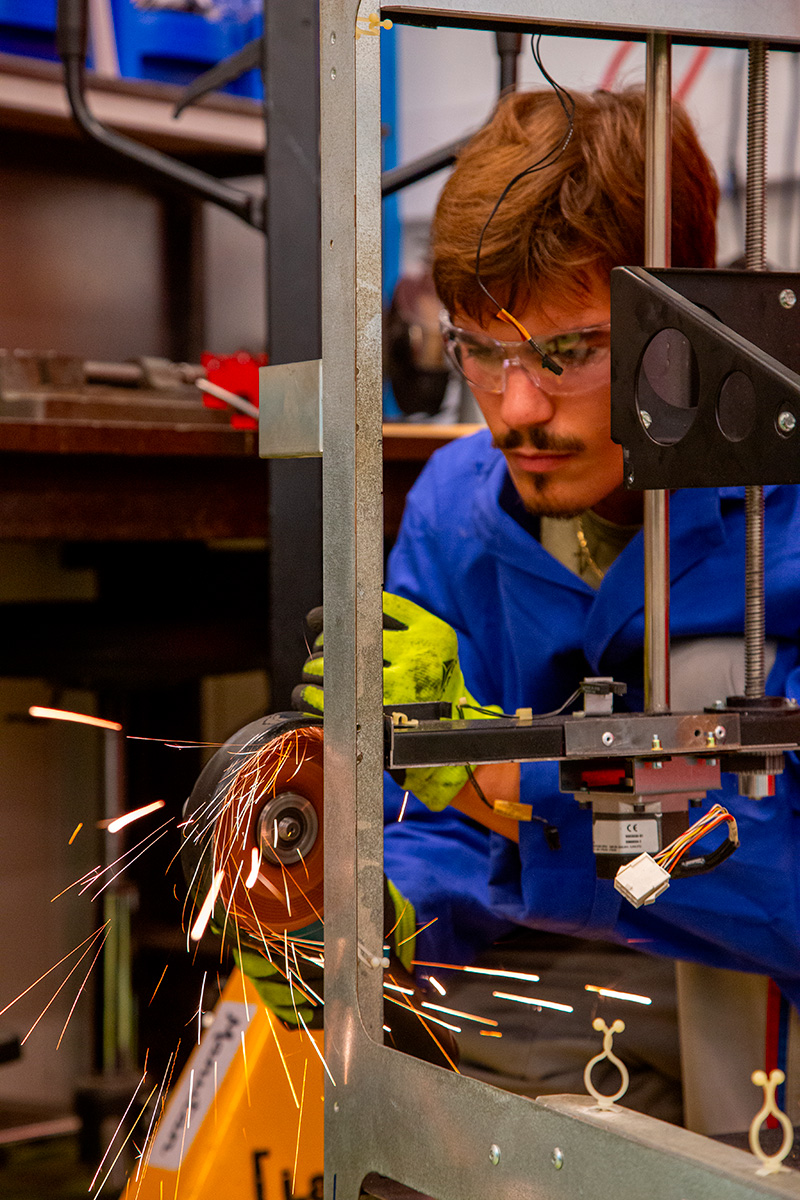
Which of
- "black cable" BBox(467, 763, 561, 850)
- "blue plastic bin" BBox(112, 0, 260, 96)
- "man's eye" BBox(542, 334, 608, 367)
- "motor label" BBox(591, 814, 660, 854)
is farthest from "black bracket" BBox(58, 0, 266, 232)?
"motor label" BBox(591, 814, 660, 854)

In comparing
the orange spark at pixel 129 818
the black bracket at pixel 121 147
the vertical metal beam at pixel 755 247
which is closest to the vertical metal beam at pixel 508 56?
the black bracket at pixel 121 147

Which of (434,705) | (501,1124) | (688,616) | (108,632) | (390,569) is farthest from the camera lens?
(108,632)

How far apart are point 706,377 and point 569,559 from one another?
708 millimetres

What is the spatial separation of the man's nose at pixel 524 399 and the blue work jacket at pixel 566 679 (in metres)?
0.18

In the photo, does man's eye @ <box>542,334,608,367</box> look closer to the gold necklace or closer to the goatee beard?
the goatee beard

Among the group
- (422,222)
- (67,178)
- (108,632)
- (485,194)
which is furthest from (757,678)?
(422,222)

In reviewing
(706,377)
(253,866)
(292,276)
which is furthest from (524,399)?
(292,276)

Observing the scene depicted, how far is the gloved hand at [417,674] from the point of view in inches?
44.3

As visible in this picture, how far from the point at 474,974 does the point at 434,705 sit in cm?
77

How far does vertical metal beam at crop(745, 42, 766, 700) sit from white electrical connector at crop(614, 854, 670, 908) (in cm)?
19

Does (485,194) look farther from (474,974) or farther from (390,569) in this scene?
(474,974)

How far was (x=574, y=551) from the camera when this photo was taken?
1.61m

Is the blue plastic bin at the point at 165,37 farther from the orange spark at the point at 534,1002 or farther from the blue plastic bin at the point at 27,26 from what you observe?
the orange spark at the point at 534,1002

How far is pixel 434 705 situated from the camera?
3.45 feet
